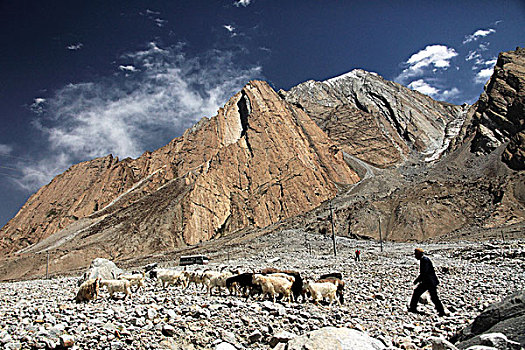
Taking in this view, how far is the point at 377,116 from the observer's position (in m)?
143

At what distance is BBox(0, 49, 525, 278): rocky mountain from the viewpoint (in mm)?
56281

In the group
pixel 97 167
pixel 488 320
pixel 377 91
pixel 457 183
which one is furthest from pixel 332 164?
pixel 488 320

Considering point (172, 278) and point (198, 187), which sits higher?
point (198, 187)

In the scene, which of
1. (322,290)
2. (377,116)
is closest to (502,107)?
(377,116)

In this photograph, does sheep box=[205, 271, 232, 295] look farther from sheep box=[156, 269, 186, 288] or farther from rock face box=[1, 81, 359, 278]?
rock face box=[1, 81, 359, 278]

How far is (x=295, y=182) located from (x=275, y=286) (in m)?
80.3

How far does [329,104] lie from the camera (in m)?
156

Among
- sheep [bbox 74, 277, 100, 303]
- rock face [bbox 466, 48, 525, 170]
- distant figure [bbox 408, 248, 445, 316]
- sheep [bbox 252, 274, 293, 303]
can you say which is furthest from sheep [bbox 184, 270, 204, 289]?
rock face [bbox 466, 48, 525, 170]

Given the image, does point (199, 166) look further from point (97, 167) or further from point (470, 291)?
point (470, 291)

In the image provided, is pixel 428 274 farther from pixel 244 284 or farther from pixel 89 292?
pixel 89 292

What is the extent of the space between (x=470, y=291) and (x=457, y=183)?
56.6 meters

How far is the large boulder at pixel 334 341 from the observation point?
219 inches

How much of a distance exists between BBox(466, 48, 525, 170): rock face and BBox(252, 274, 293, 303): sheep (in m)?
86.2

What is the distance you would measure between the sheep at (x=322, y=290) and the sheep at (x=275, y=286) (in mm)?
723
